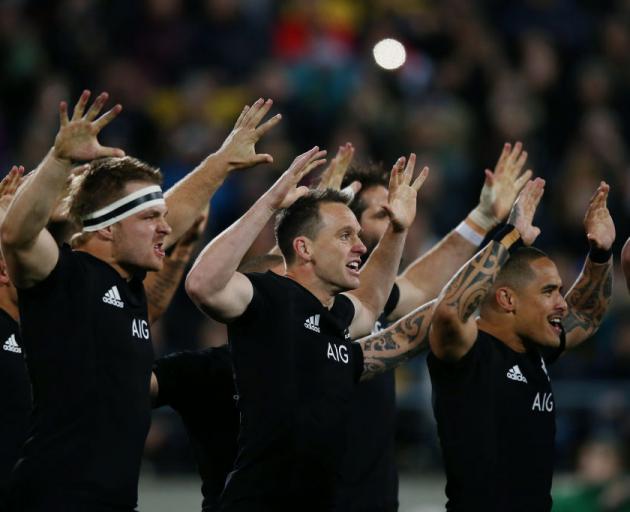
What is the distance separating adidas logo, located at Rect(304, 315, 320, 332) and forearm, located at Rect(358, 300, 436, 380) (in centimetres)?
47

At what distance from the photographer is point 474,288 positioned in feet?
21.4

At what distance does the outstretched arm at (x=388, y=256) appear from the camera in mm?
6902

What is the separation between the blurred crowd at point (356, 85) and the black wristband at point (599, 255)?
176 inches

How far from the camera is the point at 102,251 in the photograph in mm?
6055

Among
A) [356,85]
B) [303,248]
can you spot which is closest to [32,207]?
[303,248]

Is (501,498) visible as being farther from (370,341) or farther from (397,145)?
(397,145)

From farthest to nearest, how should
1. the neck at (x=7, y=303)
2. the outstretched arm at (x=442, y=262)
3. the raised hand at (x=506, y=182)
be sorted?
1. the outstretched arm at (x=442, y=262)
2. the raised hand at (x=506, y=182)
3. the neck at (x=7, y=303)

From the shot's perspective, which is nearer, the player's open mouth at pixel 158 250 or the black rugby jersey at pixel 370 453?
the player's open mouth at pixel 158 250

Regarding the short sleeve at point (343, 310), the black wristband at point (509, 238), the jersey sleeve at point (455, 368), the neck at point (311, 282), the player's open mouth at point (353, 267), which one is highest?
the black wristband at point (509, 238)

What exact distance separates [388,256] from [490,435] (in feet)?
3.17

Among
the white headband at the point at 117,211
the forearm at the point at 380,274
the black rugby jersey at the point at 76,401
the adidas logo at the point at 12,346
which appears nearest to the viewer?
the black rugby jersey at the point at 76,401

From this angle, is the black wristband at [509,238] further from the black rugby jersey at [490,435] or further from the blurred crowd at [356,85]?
the blurred crowd at [356,85]

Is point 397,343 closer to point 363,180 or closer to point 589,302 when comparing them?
point 589,302

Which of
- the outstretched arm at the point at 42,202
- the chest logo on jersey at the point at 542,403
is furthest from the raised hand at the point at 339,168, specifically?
the outstretched arm at the point at 42,202
